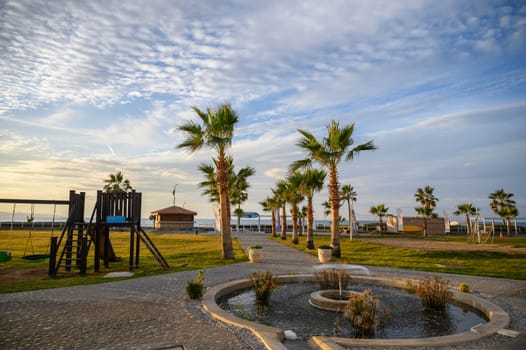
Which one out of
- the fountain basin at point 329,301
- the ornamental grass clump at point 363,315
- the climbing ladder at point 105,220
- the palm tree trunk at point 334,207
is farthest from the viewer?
the palm tree trunk at point 334,207

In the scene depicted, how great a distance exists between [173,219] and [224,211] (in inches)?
1451

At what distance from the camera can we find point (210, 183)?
Result: 2880 cm

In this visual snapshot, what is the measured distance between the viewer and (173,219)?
2015 inches

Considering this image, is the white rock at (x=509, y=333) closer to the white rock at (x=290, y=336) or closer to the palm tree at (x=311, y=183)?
the white rock at (x=290, y=336)

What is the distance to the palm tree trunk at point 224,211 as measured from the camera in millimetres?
16656

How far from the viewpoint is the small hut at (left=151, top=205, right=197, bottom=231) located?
50031mm

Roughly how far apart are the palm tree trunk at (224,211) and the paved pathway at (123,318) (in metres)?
6.42

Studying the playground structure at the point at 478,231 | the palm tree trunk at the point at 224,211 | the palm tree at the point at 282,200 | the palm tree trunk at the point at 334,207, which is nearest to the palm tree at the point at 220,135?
the palm tree trunk at the point at 224,211

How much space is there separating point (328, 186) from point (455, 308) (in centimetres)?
1068

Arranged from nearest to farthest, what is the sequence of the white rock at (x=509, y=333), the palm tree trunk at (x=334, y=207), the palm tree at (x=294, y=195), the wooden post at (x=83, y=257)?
the white rock at (x=509, y=333), the wooden post at (x=83, y=257), the palm tree trunk at (x=334, y=207), the palm tree at (x=294, y=195)

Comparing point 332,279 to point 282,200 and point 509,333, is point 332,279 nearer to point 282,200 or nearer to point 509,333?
point 509,333

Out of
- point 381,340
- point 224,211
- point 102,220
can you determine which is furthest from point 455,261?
point 102,220

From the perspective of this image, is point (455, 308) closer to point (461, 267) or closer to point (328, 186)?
point (461, 267)

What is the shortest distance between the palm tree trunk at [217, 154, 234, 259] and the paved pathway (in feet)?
21.1
